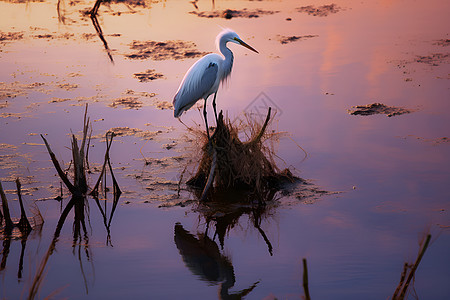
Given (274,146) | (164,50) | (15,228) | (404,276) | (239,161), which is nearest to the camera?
(404,276)

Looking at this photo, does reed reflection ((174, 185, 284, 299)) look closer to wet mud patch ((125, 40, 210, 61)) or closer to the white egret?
the white egret

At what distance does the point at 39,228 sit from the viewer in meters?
5.52

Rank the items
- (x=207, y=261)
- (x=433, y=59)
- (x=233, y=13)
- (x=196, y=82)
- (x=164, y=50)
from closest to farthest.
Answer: (x=207, y=261) → (x=196, y=82) → (x=433, y=59) → (x=164, y=50) → (x=233, y=13)

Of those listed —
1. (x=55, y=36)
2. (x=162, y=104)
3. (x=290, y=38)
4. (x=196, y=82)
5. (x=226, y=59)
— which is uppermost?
(x=226, y=59)

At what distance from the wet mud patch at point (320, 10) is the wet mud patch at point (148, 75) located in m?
5.00

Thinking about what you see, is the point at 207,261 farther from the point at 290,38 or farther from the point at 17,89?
the point at 290,38

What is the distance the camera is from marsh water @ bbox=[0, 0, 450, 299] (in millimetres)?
4750

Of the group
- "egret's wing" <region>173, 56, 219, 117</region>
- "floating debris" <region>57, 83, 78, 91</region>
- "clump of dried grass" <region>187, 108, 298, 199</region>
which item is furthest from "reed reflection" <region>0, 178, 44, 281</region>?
"floating debris" <region>57, 83, 78, 91</region>

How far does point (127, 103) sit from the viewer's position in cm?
863

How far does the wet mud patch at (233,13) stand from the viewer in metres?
13.1

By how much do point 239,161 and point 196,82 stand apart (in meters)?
1.18

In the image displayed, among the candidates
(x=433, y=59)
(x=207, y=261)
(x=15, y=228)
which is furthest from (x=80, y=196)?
(x=433, y=59)

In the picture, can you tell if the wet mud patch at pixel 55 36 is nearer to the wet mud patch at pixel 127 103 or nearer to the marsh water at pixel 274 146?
the marsh water at pixel 274 146

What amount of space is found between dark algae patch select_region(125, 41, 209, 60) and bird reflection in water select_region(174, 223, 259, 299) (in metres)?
5.52
